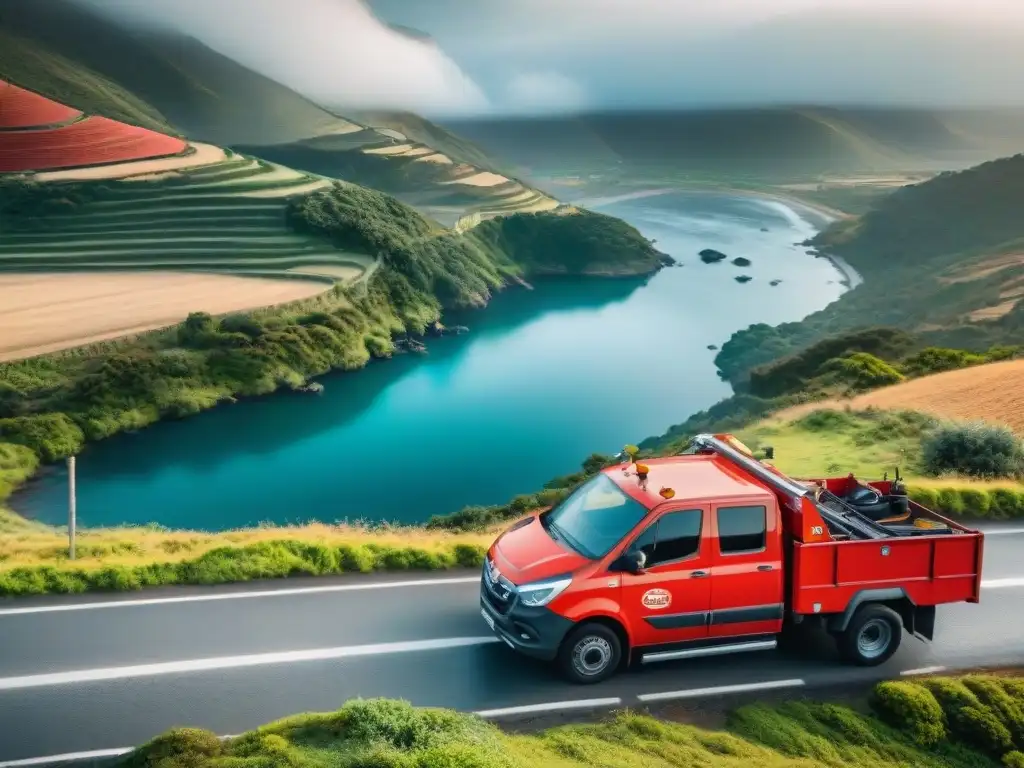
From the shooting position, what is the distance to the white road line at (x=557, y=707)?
9.62 meters

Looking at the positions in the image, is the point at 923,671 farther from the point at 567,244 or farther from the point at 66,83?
the point at 66,83

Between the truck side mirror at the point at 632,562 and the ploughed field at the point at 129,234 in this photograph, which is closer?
the truck side mirror at the point at 632,562

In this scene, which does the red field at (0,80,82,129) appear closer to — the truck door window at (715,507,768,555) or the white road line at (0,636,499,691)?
the white road line at (0,636,499,691)

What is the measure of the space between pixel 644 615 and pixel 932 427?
63.2 feet

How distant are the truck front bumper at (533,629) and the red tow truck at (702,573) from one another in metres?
0.01

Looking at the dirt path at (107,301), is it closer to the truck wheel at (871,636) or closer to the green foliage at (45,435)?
the green foliage at (45,435)

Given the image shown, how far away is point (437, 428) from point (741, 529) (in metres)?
40.7

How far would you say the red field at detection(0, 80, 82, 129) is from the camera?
83438 millimetres

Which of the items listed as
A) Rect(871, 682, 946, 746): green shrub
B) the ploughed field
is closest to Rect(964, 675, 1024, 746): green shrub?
Rect(871, 682, 946, 746): green shrub

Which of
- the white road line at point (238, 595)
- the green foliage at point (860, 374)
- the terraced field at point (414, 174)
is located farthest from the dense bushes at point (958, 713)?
the terraced field at point (414, 174)

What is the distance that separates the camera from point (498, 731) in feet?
28.8

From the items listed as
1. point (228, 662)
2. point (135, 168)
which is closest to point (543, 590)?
point (228, 662)

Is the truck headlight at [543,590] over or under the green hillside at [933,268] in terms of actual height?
under

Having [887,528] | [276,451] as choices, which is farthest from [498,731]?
[276,451]
